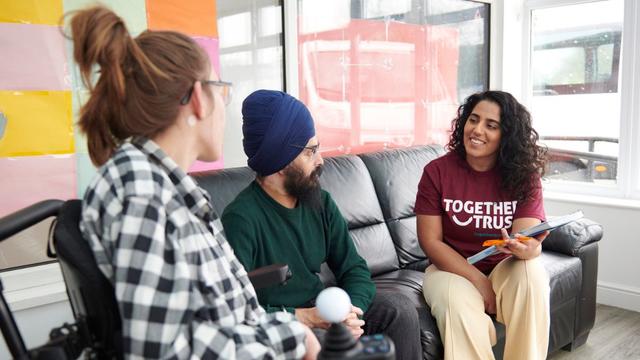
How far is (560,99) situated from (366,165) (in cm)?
187

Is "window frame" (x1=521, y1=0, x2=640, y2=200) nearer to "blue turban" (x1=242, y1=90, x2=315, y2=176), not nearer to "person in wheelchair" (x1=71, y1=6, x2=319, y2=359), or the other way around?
"blue turban" (x1=242, y1=90, x2=315, y2=176)

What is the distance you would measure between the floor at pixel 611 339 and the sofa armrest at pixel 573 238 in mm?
501

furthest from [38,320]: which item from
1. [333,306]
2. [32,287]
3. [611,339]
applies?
[611,339]

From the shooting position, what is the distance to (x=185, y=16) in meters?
2.29

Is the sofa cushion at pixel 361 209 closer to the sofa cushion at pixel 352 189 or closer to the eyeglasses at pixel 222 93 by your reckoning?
the sofa cushion at pixel 352 189

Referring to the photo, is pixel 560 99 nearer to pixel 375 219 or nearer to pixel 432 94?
pixel 432 94

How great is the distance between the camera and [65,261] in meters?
0.94

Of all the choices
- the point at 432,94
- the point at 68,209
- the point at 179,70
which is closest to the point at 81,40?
the point at 179,70

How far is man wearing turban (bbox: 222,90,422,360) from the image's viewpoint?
1659mm

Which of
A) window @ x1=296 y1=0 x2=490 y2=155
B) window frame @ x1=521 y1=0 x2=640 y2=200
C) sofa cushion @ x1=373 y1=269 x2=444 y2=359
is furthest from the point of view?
window frame @ x1=521 y1=0 x2=640 y2=200

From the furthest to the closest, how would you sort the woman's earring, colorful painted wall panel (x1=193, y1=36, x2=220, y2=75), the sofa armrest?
the sofa armrest
colorful painted wall panel (x1=193, y1=36, x2=220, y2=75)
the woman's earring

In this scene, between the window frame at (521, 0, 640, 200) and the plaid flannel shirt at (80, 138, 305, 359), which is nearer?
→ the plaid flannel shirt at (80, 138, 305, 359)

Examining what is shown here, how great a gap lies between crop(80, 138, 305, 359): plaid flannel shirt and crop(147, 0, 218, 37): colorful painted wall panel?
4.38 ft

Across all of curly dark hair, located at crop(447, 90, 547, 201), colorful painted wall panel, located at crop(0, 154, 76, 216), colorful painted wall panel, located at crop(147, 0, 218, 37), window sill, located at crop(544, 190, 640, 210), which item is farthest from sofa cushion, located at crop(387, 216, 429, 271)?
colorful painted wall panel, located at crop(0, 154, 76, 216)
